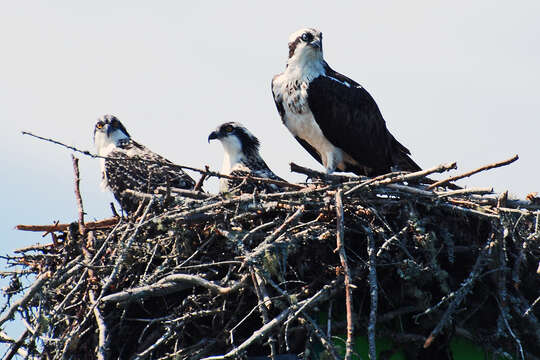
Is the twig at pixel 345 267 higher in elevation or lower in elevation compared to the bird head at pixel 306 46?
lower

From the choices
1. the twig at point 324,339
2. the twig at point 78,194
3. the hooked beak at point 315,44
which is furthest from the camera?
the hooked beak at point 315,44

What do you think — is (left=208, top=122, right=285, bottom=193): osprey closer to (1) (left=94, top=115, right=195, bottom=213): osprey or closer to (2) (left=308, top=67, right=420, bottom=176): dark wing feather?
(1) (left=94, top=115, right=195, bottom=213): osprey

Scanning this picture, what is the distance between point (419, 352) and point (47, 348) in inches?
Answer: 110

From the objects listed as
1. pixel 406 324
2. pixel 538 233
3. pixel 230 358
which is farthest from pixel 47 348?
pixel 538 233

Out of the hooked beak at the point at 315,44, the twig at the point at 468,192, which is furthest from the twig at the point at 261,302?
the hooked beak at the point at 315,44

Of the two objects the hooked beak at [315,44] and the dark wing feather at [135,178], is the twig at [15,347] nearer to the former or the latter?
the dark wing feather at [135,178]

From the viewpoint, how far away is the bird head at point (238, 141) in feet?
30.1

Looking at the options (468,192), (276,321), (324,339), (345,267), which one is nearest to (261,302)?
(276,321)

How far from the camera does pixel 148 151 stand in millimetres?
9484

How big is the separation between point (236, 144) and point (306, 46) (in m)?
1.26

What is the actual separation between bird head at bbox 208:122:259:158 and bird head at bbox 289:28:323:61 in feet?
3.17

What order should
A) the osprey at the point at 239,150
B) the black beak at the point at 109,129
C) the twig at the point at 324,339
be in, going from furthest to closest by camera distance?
the black beak at the point at 109,129 → the osprey at the point at 239,150 → the twig at the point at 324,339

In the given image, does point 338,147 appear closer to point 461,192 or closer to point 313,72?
point 313,72

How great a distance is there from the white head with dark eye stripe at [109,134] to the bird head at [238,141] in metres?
1.12
